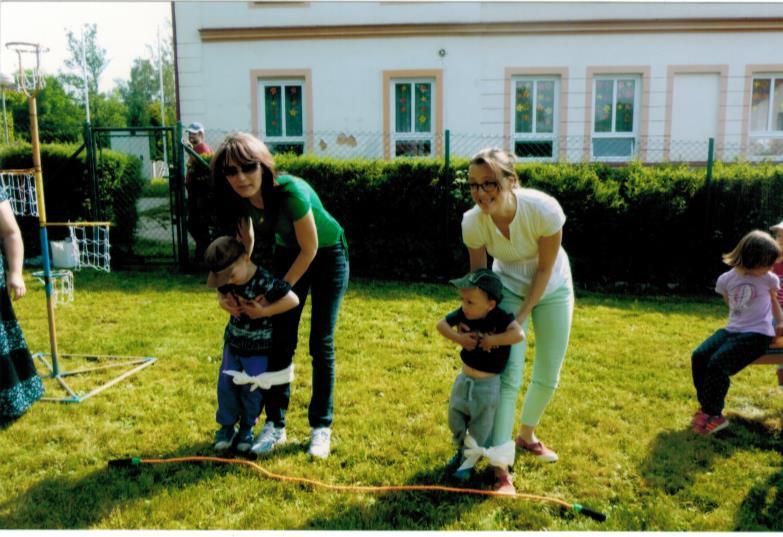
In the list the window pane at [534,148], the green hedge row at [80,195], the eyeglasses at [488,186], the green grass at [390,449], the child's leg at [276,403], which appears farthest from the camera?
the window pane at [534,148]

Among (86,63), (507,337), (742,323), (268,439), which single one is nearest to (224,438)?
(268,439)

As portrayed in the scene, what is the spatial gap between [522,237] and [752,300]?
177cm

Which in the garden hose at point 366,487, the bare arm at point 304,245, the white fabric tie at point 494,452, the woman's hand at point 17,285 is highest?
the bare arm at point 304,245

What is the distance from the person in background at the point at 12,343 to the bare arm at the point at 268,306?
1.21m

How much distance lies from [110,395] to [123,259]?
5401 mm

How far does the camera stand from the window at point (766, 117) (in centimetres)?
1312

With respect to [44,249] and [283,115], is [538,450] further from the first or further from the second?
[283,115]

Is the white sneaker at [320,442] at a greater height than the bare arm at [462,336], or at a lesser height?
lesser

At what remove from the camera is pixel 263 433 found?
352 cm

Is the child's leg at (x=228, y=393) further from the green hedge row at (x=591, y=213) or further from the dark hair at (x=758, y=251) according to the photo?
the green hedge row at (x=591, y=213)

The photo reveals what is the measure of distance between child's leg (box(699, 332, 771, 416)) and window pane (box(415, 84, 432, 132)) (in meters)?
9.87

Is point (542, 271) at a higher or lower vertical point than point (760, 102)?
lower

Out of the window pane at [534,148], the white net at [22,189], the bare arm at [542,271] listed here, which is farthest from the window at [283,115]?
the bare arm at [542,271]

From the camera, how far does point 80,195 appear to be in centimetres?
923
